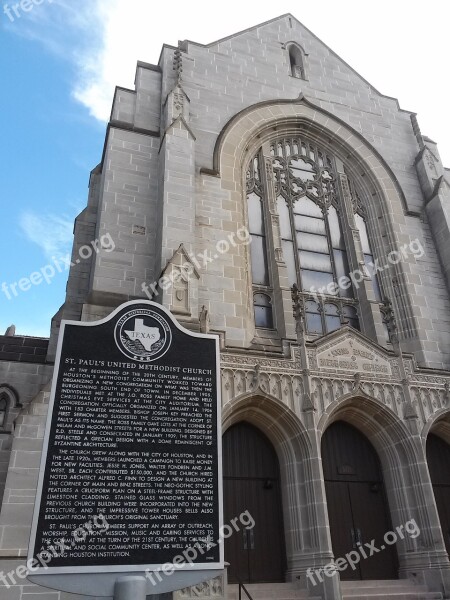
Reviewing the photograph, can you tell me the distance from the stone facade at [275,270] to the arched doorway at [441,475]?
51 centimetres

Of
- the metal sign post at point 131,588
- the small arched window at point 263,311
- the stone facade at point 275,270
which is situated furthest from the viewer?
the small arched window at point 263,311

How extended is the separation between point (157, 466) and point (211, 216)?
1012cm

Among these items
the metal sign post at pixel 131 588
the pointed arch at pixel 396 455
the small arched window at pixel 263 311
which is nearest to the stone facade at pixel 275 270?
the pointed arch at pixel 396 455

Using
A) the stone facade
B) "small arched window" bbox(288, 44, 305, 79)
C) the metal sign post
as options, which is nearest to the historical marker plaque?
the metal sign post

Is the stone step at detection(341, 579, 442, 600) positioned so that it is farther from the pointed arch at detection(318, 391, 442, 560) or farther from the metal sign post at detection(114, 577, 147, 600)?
the metal sign post at detection(114, 577, 147, 600)

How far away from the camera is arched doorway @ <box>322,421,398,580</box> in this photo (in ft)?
38.5

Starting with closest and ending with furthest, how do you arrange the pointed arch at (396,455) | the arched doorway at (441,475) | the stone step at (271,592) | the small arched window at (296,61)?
the stone step at (271,592)
the pointed arch at (396,455)
the arched doorway at (441,475)
the small arched window at (296,61)

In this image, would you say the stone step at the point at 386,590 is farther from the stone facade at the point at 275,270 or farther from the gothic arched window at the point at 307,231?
the gothic arched window at the point at 307,231

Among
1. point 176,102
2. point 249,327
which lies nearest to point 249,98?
point 176,102

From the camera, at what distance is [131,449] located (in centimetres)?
594

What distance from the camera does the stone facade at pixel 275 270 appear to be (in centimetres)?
1121

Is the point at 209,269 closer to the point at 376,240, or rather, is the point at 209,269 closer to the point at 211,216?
the point at 211,216

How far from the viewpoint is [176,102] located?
16125 mm

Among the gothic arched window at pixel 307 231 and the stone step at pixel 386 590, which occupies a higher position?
the gothic arched window at pixel 307 231
